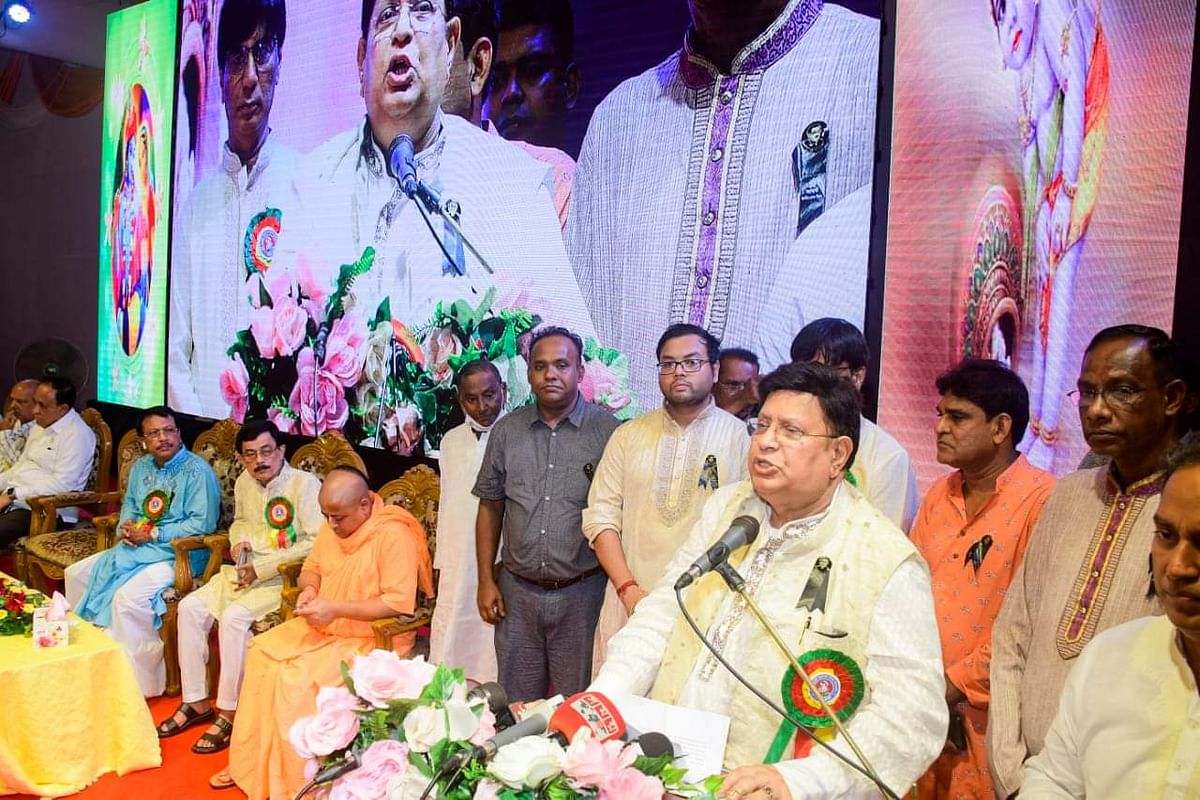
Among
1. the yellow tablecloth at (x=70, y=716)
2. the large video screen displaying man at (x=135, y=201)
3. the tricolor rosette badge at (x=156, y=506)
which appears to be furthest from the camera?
the large video screen displaying man at (x=135, y=201)

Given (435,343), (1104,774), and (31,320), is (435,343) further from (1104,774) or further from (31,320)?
(31,320)

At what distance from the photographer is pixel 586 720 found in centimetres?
128

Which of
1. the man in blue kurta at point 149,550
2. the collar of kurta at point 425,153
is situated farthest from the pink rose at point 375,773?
the collar of kurta at point 425,153

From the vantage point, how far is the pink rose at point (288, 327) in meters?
5.27

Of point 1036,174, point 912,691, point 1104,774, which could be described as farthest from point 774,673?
point 1036,174

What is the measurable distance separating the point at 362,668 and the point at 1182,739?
3.93 ft

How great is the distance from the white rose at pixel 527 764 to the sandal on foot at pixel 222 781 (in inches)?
106

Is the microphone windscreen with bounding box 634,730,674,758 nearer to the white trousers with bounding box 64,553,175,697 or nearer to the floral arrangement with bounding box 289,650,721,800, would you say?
the floral arrangement with bounding box 289,650,721,800

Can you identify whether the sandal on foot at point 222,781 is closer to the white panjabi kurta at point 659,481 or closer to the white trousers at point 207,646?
the white trousers at point 207,646

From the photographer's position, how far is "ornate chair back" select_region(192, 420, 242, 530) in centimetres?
482

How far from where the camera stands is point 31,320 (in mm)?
8078

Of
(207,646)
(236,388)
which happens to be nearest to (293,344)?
(236,388)

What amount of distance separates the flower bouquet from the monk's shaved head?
146 centimetres

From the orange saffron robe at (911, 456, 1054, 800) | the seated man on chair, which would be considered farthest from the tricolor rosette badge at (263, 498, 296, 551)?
the orange saffron robe at (911, 456, 1054, 800)
